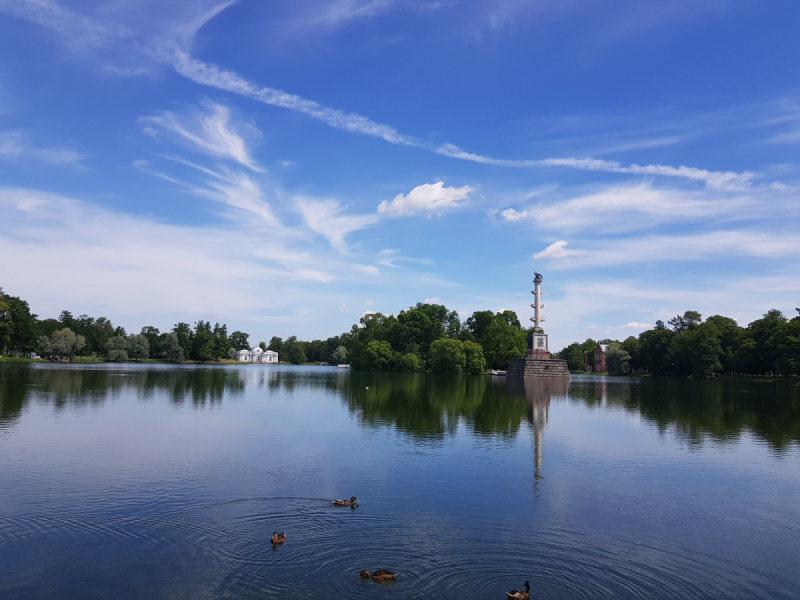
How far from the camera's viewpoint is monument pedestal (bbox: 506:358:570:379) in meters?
101

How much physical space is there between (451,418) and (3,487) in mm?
26081

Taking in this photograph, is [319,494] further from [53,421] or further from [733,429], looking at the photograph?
[733,429]

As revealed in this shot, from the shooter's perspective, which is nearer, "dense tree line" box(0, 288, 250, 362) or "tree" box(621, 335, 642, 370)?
"dense tree line" box(0, 288, 250, 362)

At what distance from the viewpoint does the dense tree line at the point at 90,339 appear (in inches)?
4070

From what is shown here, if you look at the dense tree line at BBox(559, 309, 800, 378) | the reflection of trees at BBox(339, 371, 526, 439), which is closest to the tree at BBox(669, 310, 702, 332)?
the dense tree line at BBox(559, 309, 800, 378)

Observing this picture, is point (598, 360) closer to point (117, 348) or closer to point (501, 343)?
point (501, 343)

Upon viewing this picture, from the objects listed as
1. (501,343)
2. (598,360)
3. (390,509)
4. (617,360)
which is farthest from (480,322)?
(390,509)

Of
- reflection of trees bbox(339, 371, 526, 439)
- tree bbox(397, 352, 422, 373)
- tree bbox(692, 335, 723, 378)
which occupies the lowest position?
reflection of trees bbox(339, 371, 526, 439)

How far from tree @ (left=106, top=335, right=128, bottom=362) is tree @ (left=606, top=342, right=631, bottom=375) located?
13471 cm

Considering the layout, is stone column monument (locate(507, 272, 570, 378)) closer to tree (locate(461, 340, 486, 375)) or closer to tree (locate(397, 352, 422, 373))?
tree (locate(461, 340, 486, 375))

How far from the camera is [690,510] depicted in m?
17.7

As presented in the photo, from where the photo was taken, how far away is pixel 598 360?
184m

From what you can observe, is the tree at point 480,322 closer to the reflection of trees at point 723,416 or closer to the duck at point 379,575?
the reflection of trees at point 723,416

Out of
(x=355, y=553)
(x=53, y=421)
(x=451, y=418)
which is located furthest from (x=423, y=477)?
(x=53, y=421)
